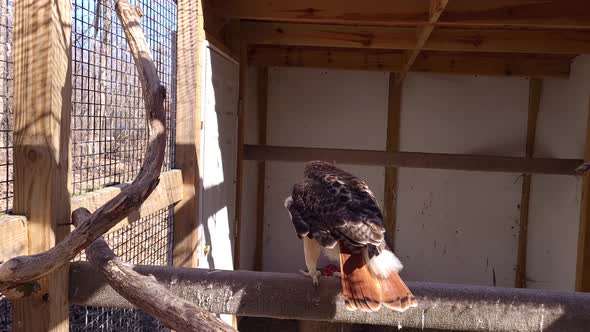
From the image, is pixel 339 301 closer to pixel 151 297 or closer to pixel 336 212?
pixel 336 212

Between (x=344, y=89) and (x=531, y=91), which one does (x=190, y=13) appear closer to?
(x=344, y=89)

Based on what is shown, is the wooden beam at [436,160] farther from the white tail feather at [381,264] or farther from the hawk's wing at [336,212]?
the white tail feather at [381,264]

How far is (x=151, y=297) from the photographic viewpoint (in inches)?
50.3

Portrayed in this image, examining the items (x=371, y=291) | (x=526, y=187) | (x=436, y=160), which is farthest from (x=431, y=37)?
(x=371, y=291)

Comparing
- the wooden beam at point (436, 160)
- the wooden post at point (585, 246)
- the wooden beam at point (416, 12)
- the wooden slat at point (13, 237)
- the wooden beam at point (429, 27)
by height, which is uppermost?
the wooden beam at point (416, 12)

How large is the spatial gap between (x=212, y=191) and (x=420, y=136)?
9.29 feet

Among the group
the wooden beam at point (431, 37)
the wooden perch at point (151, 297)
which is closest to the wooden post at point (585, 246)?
the wooden beam at point (431, 37)

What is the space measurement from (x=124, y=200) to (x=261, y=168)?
14.0ft

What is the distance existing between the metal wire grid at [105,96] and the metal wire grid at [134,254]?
0.96 ft

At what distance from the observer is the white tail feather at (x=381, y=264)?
5.60ft

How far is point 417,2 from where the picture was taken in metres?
3.36

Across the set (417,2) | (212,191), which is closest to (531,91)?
(417,2)

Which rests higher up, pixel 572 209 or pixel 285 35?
pixel 285 35

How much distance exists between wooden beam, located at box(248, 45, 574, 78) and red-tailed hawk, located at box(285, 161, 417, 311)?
2863 mm
